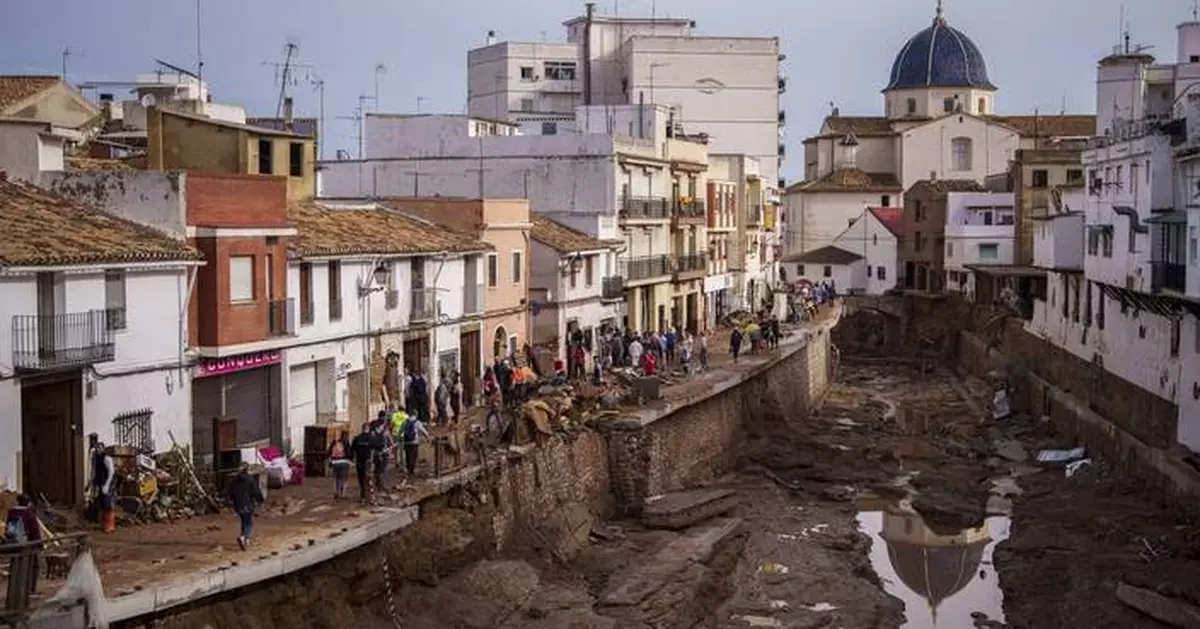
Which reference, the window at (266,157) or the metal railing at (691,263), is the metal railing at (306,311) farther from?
the metal railing at (691,263)

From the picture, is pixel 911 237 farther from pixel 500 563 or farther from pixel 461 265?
pixel 500 563

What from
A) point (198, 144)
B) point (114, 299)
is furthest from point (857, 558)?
point (114, 299)

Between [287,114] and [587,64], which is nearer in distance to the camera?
[287,114]

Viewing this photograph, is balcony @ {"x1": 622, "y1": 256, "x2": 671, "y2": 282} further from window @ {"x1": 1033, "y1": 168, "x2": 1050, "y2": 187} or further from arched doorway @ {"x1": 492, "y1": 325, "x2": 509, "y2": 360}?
window @ {"x1": 1033, "y1": 168, "x2": 1050, "y2": 187}

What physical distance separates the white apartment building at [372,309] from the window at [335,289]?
23 mm

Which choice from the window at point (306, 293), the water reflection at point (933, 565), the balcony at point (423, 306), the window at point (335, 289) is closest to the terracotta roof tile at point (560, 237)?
the balcony at point (423, 306)

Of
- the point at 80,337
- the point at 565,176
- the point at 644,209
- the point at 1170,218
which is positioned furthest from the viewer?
the point at 644,209

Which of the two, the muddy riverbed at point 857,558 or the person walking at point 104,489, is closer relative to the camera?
the person walking at point 104,489

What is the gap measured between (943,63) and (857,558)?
273 feet

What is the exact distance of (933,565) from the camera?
41.6 m

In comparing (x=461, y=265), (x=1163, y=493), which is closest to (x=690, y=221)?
(x=461, y=265)

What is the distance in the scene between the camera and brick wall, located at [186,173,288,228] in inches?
1185

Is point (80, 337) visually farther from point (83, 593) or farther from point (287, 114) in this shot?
point (287, 114)

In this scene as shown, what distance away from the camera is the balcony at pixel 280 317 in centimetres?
3191
